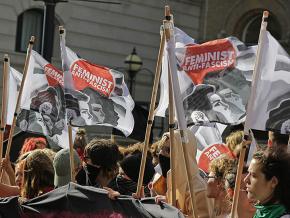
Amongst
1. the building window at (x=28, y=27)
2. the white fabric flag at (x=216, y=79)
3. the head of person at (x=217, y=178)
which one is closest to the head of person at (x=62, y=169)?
the white fabric flag at (x=216, y=79)

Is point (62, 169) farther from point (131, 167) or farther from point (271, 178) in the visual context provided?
point (271, 178)

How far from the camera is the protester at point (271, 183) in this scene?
4344mm

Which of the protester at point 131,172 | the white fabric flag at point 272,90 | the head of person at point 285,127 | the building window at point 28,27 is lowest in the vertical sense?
the protester at point 131,172

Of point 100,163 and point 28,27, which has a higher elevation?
point 28,27

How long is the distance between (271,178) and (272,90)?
1386mm

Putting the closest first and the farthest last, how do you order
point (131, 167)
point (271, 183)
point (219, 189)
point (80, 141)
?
point (271, 183), point (219, 189), point (131, 167), point (80, 141)

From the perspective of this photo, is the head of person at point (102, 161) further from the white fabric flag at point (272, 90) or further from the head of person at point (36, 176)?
the white fabric flag at point (272, 90)

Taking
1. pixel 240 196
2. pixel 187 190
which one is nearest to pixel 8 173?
pixel 187 190

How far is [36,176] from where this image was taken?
577 centimetres

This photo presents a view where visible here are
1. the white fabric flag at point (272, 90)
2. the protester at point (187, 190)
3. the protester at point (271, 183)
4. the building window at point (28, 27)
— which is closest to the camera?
the protester at point (271, 183)

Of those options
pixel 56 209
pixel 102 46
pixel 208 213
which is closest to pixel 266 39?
pixel 208 213

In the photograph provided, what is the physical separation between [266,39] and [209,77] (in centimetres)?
75

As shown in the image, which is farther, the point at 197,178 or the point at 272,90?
the point at 197,178

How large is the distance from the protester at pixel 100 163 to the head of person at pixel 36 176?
28cm
